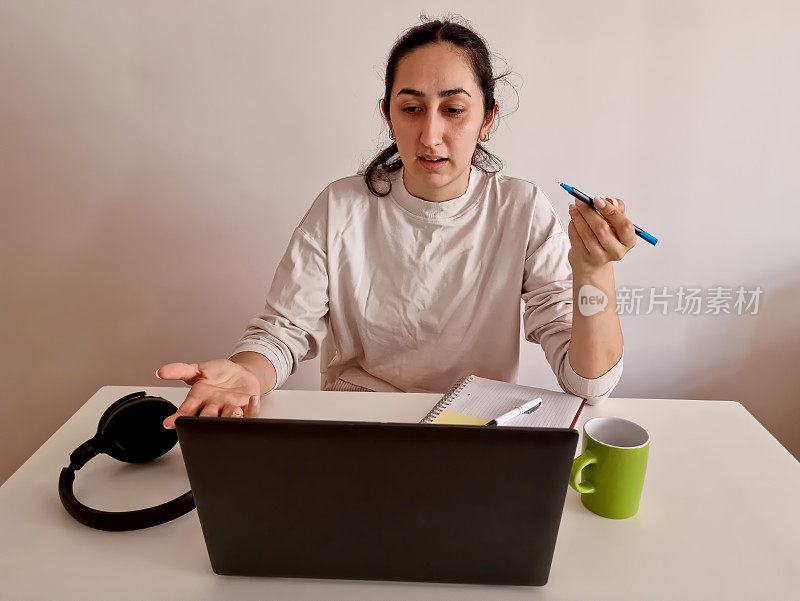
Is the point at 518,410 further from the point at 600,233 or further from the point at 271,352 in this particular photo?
the point at 271,352

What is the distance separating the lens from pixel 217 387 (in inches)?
39.4

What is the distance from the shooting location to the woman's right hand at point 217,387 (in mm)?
922

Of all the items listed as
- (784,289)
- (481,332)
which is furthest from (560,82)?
(784,289)

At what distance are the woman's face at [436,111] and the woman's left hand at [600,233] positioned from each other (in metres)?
0.33

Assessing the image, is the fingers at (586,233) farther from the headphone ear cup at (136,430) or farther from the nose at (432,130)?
the headphone ear cup at (136,430)

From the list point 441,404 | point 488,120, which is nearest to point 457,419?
point 441,404

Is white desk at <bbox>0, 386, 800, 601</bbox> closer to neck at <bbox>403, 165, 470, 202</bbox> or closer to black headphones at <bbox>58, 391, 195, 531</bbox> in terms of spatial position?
black headphones at <bbox>58, 391, 195, 531</bbox>

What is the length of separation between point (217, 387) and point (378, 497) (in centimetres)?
49

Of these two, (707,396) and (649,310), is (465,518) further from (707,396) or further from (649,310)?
(707,396)

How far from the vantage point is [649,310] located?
2018 millimetres

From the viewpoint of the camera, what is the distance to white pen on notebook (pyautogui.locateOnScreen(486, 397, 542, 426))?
0.93m

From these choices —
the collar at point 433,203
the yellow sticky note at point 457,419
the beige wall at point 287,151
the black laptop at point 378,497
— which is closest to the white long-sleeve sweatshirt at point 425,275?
the collar at point 433,203

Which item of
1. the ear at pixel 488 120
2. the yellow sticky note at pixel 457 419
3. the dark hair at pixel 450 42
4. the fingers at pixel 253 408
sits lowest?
the fingers at pixel 253 408

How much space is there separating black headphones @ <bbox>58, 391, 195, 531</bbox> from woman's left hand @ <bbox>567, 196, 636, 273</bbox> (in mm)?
701
